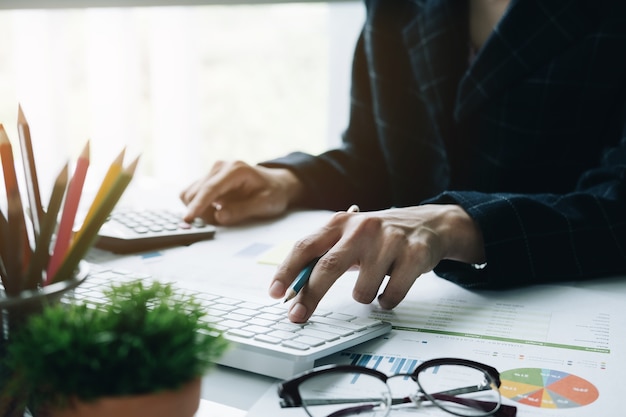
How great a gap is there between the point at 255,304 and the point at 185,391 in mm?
257

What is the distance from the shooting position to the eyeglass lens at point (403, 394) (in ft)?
1.43

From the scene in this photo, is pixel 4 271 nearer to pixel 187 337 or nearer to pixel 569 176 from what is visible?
pixel 187 337

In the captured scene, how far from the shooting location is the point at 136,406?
32cm

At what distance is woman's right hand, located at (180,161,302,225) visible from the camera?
0.95m

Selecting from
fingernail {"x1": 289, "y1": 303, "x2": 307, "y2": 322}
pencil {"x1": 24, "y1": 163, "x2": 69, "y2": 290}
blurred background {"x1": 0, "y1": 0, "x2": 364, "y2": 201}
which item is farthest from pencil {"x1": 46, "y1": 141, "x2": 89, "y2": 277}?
blurred background {"x1": 0, "y1": 0, "x2": 364, "y2": 201}

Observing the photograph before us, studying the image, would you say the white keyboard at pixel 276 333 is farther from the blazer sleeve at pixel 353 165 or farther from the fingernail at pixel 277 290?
the blazer sleeve at pixel 353 165

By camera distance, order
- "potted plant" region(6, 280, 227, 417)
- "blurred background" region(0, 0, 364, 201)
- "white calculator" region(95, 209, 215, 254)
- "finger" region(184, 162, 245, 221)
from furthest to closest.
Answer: "blurred background" region(0, 0, 364, 201)
"finger" region(184, 162, 245, 221)
"white calculator" region(95, 209, 215, 254)
"potted plant" region(6, 280, 227, 417)

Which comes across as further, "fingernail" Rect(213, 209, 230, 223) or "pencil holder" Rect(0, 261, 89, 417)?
"fingernail" Rect(213, 209, 230, 223)

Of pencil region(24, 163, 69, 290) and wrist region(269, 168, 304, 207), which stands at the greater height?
pencil region(24, 163, 69, 290)

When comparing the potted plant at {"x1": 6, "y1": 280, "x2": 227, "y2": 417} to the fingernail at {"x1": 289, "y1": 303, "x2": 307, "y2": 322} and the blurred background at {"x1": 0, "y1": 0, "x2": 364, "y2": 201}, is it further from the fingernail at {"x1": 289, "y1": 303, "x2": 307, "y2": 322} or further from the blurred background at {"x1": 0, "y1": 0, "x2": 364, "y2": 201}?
the blurred background at {"x1": 0, "y1": 0, "x2": 364, "y2": 201}

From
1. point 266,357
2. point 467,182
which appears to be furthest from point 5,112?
point 266,357

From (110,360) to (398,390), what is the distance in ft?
0.74

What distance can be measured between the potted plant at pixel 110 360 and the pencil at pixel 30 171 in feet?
0.26

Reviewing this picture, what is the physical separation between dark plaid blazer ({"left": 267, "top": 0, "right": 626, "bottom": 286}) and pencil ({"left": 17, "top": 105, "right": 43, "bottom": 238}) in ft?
1.48
